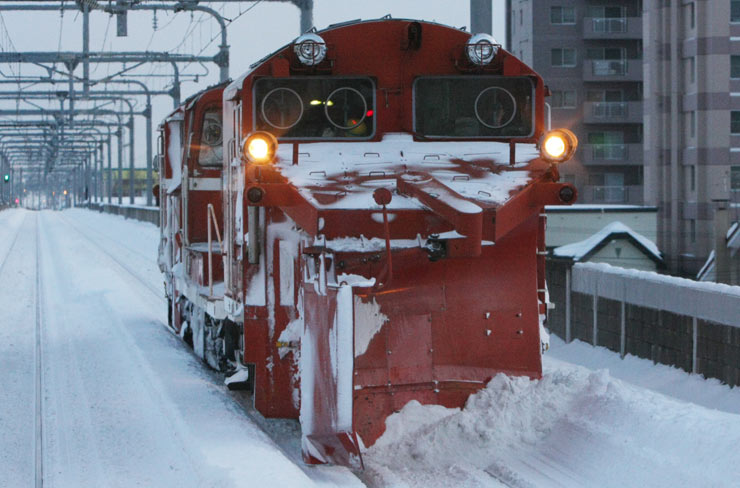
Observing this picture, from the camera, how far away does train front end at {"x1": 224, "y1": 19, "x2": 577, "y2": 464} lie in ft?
25.0

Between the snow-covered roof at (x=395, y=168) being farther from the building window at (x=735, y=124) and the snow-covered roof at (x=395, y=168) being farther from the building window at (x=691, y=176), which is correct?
the building window at (x=735, y=124)

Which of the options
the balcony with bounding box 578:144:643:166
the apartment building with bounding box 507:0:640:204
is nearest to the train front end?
the apartment building with bounding box 507:0:640:204

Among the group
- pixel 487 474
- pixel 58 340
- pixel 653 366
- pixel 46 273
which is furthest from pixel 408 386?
pixel 46 273

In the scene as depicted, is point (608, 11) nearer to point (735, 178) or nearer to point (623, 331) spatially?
point (735, 178)

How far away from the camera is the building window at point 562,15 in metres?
50.1

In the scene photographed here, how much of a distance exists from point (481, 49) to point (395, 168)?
57.7 inches

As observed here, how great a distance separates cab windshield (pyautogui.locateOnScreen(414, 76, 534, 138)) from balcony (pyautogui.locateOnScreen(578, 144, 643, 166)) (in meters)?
41.8

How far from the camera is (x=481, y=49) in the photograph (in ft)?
30.1

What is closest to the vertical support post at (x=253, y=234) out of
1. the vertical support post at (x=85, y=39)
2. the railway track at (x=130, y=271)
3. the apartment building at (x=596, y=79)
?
the railway track at (x=130, y=271)

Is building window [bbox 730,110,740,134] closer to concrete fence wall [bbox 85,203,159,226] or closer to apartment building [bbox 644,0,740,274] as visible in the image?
apartment building [bbox 644,0,740,274]

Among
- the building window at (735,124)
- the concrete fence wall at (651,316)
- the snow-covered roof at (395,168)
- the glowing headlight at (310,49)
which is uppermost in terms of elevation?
the building window at (735,124)

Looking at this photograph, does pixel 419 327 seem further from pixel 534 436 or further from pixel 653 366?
pixel 653 366

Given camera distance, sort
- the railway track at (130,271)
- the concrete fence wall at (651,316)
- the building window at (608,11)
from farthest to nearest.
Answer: the building window at (608,11) → the railway track at (130,271) → the concrete fence wall at (651,316)

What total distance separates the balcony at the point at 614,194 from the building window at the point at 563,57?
241 inches
